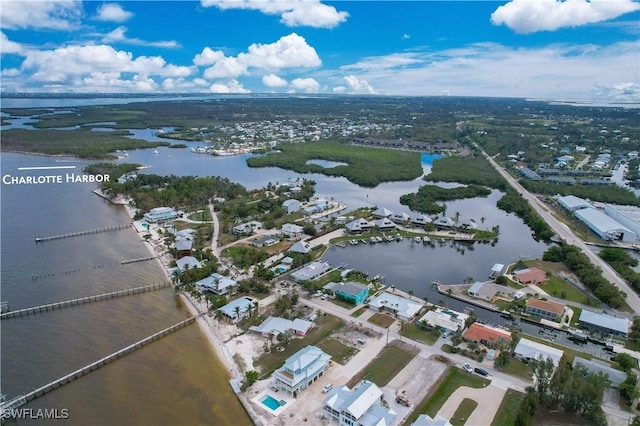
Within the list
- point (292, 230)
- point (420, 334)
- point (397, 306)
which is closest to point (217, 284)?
point (292, 230)

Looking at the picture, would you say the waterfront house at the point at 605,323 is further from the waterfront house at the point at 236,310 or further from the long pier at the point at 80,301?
the long pier at the point at 80,301

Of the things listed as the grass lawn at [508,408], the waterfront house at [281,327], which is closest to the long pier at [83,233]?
the waterfront house at [281,327]

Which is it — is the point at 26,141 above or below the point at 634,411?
above

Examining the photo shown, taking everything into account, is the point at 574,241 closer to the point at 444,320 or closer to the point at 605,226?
the point at 605,226

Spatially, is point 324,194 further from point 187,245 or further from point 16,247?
point 16,247

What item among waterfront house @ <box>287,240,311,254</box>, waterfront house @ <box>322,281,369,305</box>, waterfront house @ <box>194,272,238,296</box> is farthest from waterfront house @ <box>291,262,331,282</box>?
waterfront house @ <box>194,272,238,296</box>

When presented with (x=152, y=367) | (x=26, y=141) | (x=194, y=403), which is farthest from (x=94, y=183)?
(x=194, y=403)
